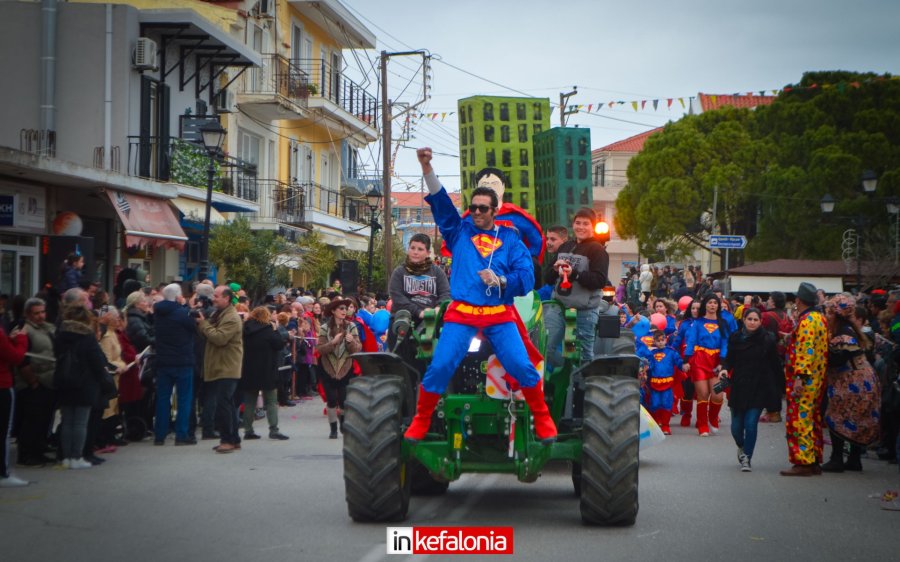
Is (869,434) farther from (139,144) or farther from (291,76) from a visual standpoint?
(291,76)

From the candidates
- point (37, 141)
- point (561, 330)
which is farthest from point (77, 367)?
point (37, 141)

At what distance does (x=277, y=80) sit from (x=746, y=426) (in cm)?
2574

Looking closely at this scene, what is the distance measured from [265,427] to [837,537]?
1084cm

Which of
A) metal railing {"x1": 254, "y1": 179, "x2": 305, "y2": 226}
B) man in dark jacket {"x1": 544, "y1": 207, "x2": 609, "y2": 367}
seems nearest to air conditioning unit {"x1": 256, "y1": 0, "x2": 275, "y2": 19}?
metal railing {"x1": 254, "y1": 179, "x2": 305, "y2": 226}

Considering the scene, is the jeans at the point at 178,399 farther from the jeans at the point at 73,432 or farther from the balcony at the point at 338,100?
the balcony at the point at 338,100

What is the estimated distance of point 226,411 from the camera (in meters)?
15.3

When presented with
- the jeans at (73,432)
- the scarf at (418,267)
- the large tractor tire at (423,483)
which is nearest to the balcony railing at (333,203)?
the jeans at (73,432)

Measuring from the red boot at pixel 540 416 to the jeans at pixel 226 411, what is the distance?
22.0 ft

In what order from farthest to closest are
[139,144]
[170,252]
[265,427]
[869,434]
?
[170,252] < [139,144] < [265,427] < [869,434]

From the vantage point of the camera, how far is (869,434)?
13.7 m

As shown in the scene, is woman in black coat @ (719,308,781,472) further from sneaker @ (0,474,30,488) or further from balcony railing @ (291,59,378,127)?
balcony railing @ (291,59,378,127)

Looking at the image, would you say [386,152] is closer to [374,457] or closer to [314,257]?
[314,257]

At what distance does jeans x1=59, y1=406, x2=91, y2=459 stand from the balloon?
5.12 metres

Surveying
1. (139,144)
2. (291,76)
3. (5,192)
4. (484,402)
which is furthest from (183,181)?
(484,402)
